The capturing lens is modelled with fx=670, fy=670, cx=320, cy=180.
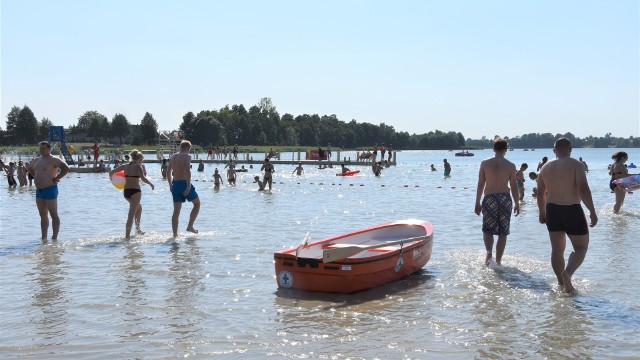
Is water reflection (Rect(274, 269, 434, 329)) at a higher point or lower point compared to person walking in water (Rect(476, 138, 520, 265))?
lower

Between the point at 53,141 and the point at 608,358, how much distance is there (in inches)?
2105

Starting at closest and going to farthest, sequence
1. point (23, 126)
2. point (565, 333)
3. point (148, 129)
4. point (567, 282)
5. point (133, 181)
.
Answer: point (565, 333) < point (567, 282) < point (133, 181) < point (23, 126) < point (148, 129)

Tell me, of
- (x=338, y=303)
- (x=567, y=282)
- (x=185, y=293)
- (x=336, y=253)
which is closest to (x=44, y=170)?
(x=185, y=293)

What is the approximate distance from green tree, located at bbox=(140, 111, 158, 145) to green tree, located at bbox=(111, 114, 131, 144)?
4188 millimetres

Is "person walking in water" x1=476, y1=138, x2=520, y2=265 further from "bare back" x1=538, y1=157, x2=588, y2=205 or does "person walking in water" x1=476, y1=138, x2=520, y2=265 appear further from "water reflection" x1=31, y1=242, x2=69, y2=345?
"water reflection" x1=31, y1=242, x2=69, y2=345

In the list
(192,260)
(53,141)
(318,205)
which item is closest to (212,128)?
(53,141)

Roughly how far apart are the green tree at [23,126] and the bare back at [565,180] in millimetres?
140055

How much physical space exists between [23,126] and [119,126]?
18.9 metres

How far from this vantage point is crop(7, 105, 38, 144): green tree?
5241 inches

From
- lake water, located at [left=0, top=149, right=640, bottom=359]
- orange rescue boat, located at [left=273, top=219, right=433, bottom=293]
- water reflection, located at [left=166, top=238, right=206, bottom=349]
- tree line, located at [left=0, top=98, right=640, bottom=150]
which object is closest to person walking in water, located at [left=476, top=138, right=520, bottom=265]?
lake water, located at [left=0, top=149, right=640, bottom=359]

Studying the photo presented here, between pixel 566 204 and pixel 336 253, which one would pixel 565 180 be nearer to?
pixel 566 204

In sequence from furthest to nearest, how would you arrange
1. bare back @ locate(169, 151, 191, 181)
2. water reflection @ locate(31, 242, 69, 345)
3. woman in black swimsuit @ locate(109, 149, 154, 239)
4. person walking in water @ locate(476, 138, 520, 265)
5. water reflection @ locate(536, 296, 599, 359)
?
woman in black swimsuit @ locate(109, 149, 154, 239)
bare back @ locate(169, 151, 191, 181)
person walking in water @ locate(476, 138, 520, 265)
water reflection @ locate(31, 242, 69, 345)
water reflection @ locate(536, 296, 599, 359)

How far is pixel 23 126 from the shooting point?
437 ft

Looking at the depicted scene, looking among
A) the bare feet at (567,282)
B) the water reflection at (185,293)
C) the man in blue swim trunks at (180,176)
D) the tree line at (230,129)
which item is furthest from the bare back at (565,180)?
the tree line at (230,129)
